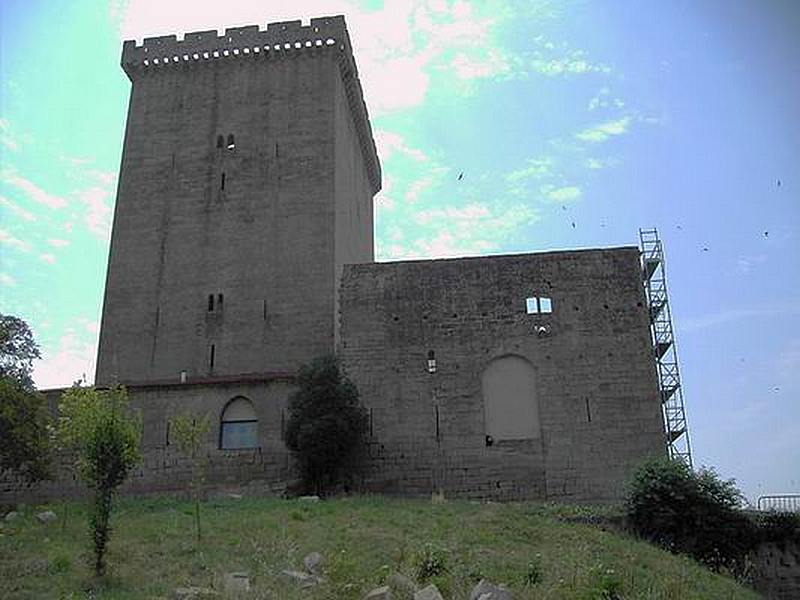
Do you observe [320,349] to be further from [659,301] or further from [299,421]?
[659,301]

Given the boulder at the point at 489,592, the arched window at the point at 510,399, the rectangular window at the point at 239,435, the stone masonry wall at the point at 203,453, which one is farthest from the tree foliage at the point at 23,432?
the boulder at the point at 489,592

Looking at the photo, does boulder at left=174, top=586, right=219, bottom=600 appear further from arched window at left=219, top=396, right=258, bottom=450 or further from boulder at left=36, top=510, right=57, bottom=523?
arched window at left=219, top=396, right=258, bottom=450

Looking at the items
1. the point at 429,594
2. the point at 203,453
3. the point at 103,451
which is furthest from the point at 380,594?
the point at 203,453

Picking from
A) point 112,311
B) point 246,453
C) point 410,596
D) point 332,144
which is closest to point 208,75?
point 332,144

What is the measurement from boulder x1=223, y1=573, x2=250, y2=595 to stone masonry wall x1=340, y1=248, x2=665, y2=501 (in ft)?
35.3

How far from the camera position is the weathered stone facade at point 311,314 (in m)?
22.2

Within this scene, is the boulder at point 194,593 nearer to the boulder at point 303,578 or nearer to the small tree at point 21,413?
the boulder at point 303,578

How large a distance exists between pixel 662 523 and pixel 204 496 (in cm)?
1082

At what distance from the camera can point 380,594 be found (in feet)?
35.3

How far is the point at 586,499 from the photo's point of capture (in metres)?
21.5

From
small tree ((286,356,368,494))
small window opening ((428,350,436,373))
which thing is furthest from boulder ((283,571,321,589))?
small window opening ((428,350,436,373))

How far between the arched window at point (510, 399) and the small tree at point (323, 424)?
3.40 metres

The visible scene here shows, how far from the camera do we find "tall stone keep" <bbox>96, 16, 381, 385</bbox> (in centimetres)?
2719

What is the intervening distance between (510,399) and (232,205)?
488 inches
